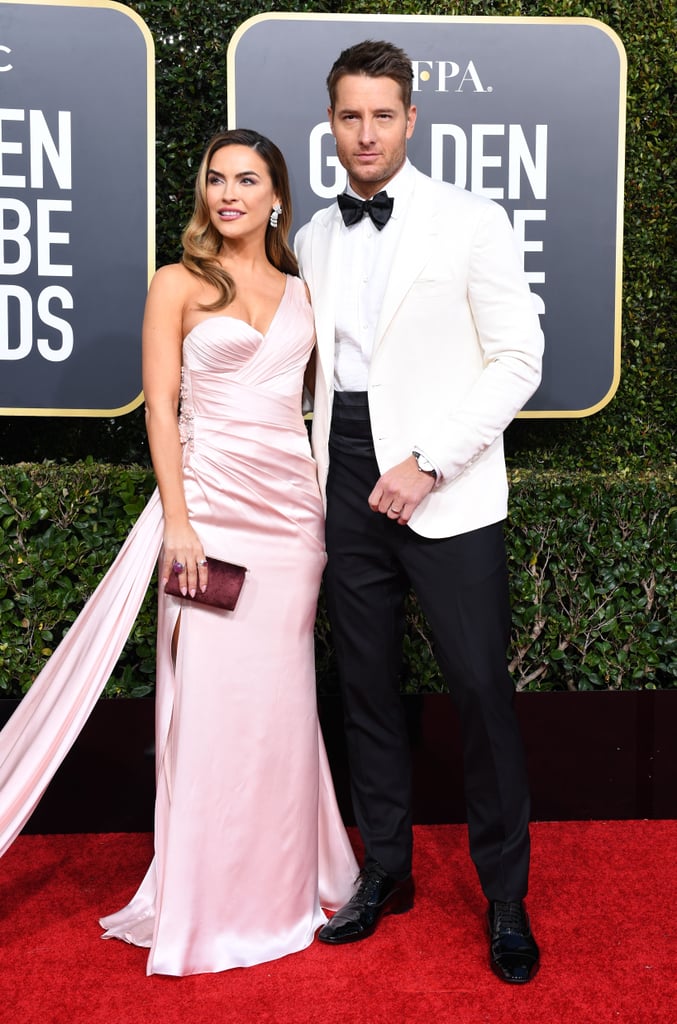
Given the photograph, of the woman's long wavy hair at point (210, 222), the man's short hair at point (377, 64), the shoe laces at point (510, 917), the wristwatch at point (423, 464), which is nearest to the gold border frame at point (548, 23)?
the woman's long wavy hair at point (210, 222)

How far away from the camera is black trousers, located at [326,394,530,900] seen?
2473 mm

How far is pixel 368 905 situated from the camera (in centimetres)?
261

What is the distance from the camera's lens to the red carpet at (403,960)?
7.37 ft

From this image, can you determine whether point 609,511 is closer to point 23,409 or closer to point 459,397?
point 459,397

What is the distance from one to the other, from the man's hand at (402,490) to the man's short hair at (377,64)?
2.86 ft

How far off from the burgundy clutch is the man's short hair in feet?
3.82

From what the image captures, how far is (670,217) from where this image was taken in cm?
400

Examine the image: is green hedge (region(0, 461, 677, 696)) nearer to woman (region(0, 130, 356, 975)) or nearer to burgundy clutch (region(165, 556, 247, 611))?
woman (region(0, 130, 356, 975))

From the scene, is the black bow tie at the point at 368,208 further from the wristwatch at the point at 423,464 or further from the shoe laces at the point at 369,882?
the shoe laces at the point at 369,882

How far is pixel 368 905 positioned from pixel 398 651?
63 cm

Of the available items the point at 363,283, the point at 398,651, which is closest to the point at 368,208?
the point at 363,283

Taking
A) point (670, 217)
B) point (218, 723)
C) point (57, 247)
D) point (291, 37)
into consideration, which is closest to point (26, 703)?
point (218, 723)

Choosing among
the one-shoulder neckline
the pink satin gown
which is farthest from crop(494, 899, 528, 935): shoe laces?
the one-shoulder neckline

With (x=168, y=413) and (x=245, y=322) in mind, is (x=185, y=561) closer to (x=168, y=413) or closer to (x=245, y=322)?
(x=168, y=413)
